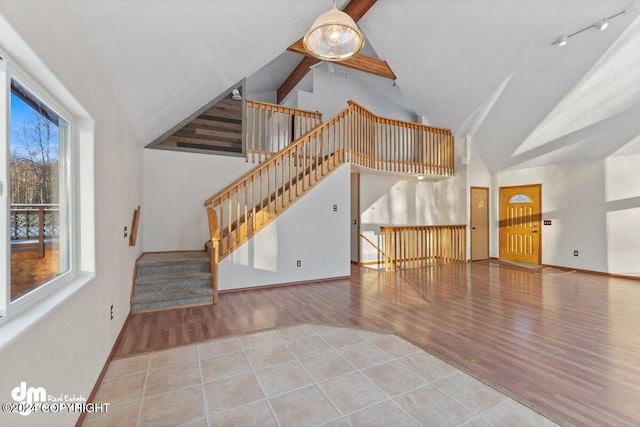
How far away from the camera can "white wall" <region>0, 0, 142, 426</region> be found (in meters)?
1.16

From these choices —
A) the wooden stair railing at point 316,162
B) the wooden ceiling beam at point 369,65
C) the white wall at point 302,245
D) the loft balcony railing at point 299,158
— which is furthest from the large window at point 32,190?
the wooden ceiling beam at point 369,65

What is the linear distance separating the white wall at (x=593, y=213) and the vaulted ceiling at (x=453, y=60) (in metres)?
0.34

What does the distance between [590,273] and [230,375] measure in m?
7.49

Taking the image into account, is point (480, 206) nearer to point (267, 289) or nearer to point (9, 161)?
point (267, 289)

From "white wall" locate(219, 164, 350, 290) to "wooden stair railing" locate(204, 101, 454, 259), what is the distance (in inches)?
→ 7.1

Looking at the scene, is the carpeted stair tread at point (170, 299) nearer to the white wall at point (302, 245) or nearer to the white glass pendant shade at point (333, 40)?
the white wall at point (302, 245)

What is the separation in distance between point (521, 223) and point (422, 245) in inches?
110

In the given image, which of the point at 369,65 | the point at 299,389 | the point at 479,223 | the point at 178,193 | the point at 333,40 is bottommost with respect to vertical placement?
the point at 299,389

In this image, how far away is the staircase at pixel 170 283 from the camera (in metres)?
3.87

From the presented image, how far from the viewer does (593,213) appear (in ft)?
19.8

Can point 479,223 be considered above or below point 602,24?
below

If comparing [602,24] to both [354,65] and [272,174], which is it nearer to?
[354,65]

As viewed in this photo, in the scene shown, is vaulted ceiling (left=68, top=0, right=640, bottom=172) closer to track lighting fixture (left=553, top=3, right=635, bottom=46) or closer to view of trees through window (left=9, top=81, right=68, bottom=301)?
track lighting fixture (left=553, top=3, right=635, bottom=46)

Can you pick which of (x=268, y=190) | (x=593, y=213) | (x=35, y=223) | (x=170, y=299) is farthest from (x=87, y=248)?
(x=593, y=213)
